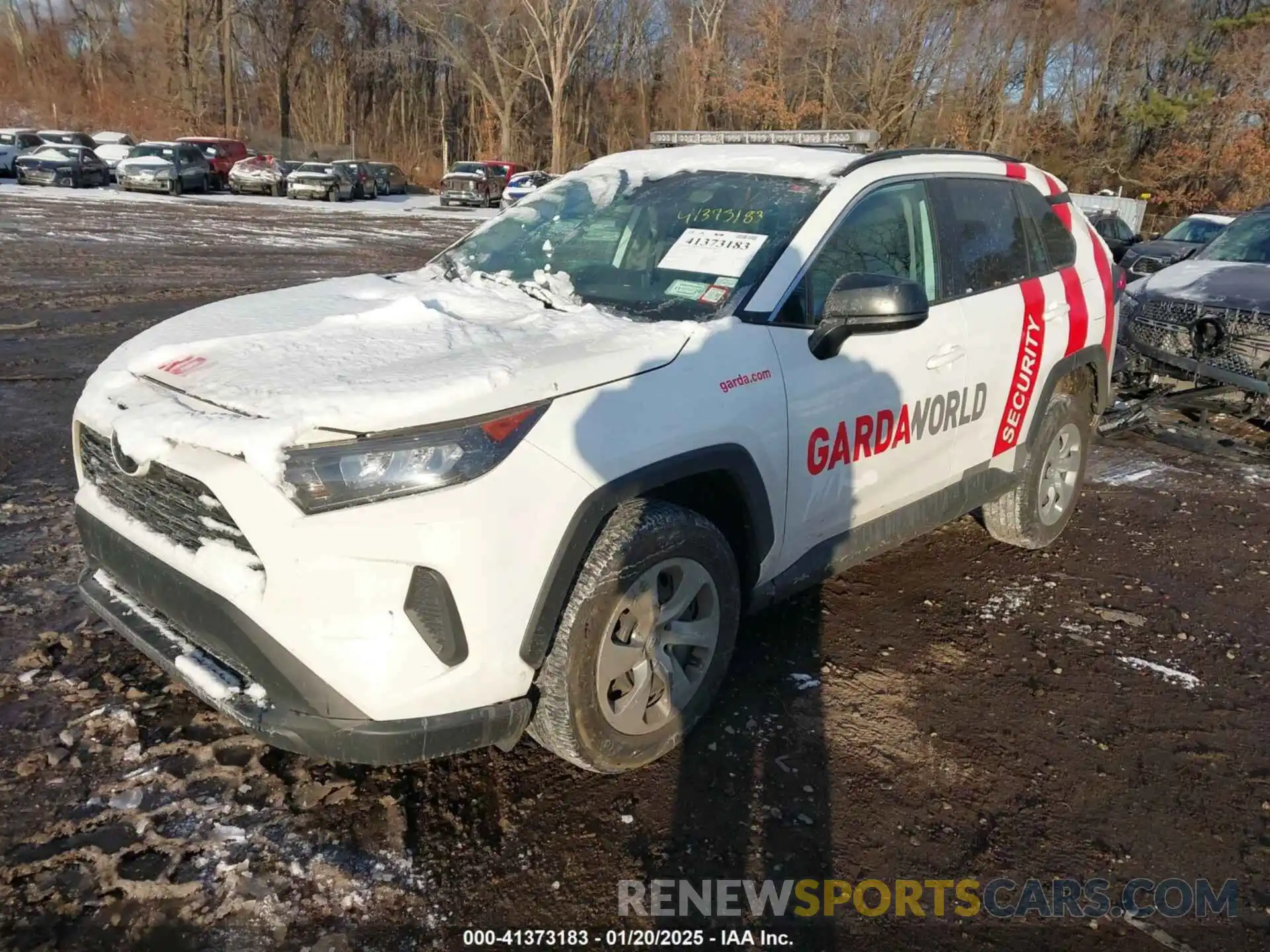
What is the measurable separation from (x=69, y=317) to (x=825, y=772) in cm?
884

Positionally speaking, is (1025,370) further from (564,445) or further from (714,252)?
(564,445)

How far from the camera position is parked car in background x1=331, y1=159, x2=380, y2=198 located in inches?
1331

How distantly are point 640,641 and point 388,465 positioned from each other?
94 centimetres

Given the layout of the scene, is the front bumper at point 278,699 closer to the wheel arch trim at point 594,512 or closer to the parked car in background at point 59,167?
the wheel arch trim at point 594,512

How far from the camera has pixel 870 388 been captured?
338cm

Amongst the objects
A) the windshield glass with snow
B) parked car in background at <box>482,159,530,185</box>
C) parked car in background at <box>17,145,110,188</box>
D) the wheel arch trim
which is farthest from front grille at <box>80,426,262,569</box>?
parked car in background at <box>482,159,530,185</box>

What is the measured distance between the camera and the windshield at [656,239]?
10.7 feet

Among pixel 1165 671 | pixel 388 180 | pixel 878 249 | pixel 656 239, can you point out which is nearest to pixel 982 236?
pixel 878 249

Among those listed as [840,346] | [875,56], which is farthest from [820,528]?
[875,56]

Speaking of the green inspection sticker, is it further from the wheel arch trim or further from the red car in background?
the red car in background

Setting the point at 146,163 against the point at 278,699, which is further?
the point at 146,163

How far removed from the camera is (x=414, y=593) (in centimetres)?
230

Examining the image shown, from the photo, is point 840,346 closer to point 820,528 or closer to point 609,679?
point 820,528

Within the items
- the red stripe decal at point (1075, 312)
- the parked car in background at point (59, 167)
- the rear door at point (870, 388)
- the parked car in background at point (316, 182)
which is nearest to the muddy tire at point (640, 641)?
the rear door at point (870, 388)
